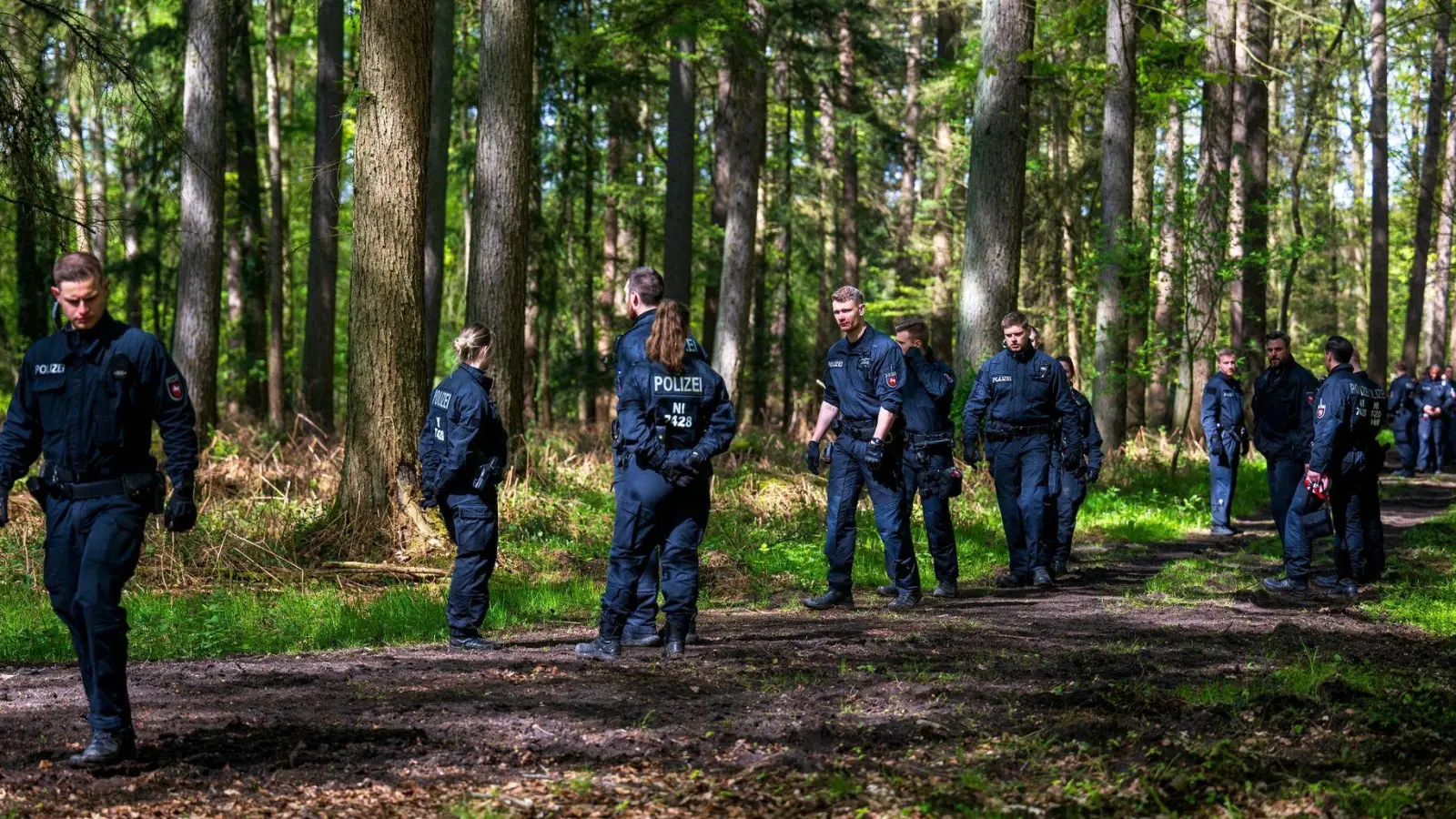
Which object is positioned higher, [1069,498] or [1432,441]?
[1432,441]

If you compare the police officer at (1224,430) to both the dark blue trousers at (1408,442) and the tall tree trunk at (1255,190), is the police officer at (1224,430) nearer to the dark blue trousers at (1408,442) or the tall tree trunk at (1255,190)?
the tall tree trunk at (1255,190)

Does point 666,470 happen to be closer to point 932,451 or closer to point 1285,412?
point 932,451

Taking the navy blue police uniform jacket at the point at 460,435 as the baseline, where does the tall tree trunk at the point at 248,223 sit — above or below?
above

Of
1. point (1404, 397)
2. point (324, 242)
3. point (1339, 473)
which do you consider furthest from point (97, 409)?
point (1404, 397)

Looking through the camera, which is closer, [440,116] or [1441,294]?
[440,116]

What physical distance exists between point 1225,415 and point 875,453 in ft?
24.5

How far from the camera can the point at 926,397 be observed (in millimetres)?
9703

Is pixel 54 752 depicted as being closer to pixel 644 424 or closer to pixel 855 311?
pixel 644 424

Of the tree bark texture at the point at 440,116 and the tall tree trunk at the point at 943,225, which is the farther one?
the tall tree trunk at the point at 943,225

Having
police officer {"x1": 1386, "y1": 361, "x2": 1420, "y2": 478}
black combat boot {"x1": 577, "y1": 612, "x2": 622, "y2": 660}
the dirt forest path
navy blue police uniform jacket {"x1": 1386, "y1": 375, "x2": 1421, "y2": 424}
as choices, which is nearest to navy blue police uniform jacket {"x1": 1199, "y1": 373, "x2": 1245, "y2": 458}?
the dirt forest path

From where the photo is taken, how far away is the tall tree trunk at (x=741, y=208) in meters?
20.5

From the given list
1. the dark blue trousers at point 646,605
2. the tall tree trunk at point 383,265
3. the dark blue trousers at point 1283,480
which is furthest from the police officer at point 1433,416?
the dark blue trousers at point 646,605

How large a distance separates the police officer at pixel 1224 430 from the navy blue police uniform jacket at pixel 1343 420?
15.0 ft

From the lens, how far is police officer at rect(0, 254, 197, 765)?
4.90 meters
